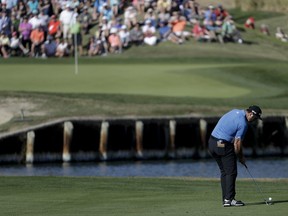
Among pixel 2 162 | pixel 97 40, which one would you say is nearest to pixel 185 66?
pixel 97 40

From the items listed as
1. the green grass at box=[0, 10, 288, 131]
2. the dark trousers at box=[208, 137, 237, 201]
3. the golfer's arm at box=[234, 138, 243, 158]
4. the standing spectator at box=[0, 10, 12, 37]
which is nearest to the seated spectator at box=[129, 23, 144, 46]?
the green grass at box=[0, 10, 288, 131]

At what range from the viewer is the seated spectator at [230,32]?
5011 cm

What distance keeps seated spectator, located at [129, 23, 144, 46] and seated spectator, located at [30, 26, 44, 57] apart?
3987 mm

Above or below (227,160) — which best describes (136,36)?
below

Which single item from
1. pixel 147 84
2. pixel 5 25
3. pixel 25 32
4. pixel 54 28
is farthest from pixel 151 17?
pixel 147 84

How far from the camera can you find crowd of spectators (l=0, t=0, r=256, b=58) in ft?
152

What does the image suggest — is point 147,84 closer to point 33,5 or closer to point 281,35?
point 33,5

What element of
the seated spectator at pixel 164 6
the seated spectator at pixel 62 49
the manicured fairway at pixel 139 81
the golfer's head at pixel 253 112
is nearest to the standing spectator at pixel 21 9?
the seated spectator at pixel 62 49

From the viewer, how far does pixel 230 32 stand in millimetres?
50875

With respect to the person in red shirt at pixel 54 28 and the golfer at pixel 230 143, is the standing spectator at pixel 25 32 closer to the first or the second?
the person in red shirt at pixel 54 28

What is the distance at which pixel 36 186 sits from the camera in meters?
20.8

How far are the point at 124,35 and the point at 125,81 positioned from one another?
10.2 metres

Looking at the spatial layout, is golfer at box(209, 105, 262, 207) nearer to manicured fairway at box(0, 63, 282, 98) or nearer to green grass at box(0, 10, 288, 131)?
green grass at box(0, 10, 288, 131)

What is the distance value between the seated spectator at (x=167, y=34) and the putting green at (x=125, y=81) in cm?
747
